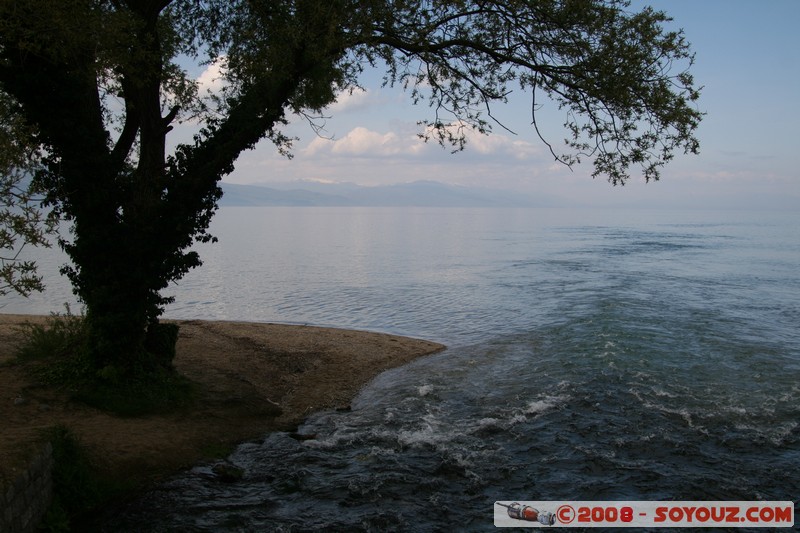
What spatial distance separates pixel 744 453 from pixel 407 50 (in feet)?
40.7

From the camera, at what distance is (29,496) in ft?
30.0

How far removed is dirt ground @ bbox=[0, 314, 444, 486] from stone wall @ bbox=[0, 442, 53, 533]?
209 mm

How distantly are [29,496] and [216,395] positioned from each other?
20.7 ft

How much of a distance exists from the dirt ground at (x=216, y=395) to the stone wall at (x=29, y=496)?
0.21 m

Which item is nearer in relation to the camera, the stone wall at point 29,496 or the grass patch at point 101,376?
the stone wall at point 29,496

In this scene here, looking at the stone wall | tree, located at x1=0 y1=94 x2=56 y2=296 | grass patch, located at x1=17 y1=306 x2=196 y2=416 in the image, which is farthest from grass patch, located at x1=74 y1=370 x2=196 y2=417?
tree, located at x1=0 y1=94 x2=56 y2=296

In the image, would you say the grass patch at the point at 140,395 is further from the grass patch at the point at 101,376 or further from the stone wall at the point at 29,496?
the stone wall at the point at 29,496

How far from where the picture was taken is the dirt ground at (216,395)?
1165cm

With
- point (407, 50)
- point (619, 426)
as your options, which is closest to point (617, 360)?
point (619, 426)

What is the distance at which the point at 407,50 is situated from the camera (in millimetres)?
15000

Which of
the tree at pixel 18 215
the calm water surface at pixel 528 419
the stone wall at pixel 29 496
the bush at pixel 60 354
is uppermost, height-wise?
the tree at pixel 18 215

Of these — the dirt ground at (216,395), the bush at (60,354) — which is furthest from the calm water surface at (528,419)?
the bush at (60,354)

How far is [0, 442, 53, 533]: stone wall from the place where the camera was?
8.40 meters

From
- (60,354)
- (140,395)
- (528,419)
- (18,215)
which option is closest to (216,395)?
(140,395)
